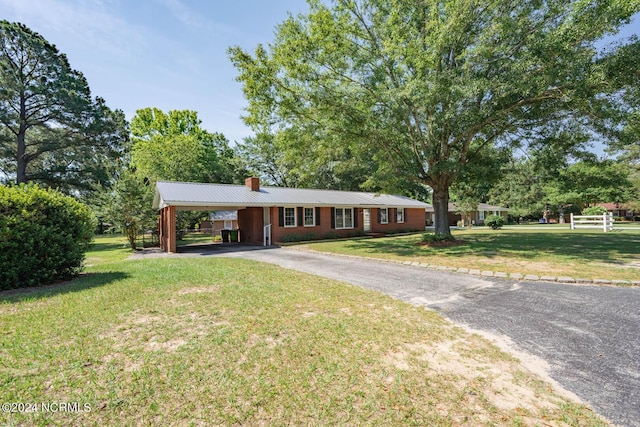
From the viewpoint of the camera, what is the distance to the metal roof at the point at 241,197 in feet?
49.8

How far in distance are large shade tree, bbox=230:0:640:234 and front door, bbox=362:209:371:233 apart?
26.3 feet

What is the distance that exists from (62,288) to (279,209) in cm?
1234

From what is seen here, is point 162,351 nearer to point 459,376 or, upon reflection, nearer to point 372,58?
point 459,376

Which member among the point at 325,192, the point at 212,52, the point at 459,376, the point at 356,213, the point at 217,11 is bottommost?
the point at 459,376

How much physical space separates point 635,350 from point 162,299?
7.17 metres

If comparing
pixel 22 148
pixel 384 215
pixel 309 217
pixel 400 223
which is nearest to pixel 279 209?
pixel 309 217

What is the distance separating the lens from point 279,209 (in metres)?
18.4

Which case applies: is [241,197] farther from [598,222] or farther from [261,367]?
[598,222]

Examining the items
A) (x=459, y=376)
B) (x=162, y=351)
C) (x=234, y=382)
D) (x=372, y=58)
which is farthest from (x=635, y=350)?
(x=372, y=58)

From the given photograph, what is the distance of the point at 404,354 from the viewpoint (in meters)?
3.41

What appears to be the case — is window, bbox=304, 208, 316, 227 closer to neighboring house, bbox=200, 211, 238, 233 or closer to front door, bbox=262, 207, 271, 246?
front door, bbox=262, 207, 271, 246

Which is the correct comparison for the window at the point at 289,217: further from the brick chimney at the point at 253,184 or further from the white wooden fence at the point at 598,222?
the white wooden fence at the point at 598,222

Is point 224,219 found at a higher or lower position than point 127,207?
lower

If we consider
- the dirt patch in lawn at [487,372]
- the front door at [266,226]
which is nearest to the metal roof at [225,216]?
the front door at [266,226]
